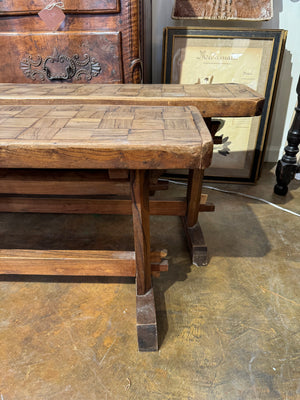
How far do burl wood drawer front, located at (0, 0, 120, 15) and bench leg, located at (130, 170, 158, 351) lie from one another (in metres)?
1.08

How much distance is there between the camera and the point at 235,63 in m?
2.02

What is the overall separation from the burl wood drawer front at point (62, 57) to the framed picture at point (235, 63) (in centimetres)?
61

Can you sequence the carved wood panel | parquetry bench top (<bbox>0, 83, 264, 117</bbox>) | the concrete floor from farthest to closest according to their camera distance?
the carved wood panel, parquetry bench top (<bbox>0, 83, 264, 117</bbox>), the concrete floor

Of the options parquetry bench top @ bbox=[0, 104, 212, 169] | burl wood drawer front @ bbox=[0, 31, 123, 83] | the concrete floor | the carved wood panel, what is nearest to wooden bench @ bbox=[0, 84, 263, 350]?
parquetry bench top @ bbox=[0, 104, 212, 169]

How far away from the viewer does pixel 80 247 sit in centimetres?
152

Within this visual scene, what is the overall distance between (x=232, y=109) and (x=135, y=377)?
1026 millimetres

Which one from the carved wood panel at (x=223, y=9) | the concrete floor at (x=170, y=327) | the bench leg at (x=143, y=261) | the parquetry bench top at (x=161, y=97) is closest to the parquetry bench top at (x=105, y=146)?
the bench leg at (x=143, y=261)

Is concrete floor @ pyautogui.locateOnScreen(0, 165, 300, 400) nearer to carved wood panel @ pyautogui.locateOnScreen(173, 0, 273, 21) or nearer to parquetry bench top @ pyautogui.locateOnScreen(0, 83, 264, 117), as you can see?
parquetry bench top @ pyautogui.locateOnScreen(0, 83, 264, 117)

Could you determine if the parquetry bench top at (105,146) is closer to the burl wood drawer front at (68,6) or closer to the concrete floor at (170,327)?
the concrete floor at (170,327)

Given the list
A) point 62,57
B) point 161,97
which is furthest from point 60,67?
point 161,97

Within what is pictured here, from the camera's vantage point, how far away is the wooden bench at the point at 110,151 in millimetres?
706

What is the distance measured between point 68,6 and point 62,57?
0.82 feet

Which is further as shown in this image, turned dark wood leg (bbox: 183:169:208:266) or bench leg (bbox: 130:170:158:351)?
turned dark wood leg (bbox: 183:169:208:266)

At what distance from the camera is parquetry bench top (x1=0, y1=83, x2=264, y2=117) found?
3.63 ft
